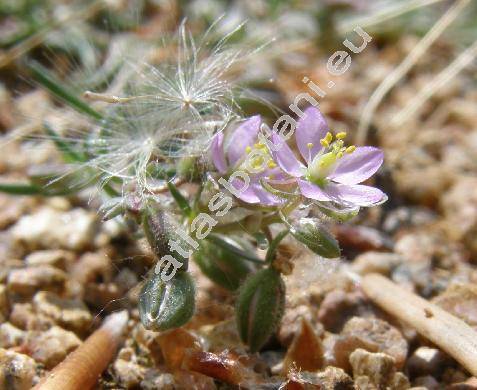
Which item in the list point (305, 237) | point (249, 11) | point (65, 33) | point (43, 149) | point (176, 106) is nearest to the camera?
point (305, 237)

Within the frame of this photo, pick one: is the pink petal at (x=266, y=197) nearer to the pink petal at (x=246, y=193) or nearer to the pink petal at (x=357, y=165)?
the pink petal at (x=246, y=193)

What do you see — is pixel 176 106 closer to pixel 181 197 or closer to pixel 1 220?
pixel 181 197

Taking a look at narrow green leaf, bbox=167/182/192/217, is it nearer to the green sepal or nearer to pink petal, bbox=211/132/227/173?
pink petal, bbox=211/132/227/173

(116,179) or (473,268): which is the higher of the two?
(116,179)

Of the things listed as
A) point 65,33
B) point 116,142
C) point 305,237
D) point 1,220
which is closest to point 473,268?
point 305,237

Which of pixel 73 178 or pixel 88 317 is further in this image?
pixel 73 178

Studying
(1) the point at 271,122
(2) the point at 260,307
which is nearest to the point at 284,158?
(2) the point at 260,307

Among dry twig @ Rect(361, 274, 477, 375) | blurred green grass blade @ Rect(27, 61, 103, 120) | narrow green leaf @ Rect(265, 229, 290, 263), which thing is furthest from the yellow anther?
blurred green grass blade @ Rect(27, 61, 103, 120)
